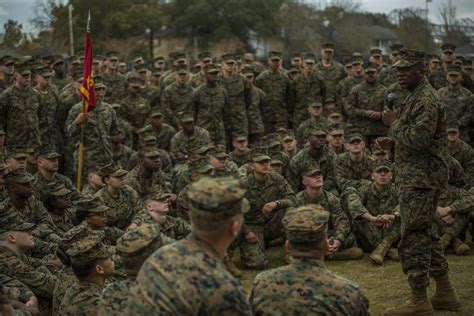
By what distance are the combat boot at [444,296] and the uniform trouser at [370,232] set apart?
7.99ft

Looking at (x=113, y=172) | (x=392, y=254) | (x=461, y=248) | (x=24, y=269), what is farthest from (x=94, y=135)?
(x=461, y=248)

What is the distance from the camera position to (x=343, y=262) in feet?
29.1

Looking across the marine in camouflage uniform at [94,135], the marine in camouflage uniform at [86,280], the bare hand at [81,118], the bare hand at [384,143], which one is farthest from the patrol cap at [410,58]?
the marine in camouflage uniform at [94,135]

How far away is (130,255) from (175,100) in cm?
957

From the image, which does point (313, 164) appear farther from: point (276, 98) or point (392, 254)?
point (276, 98)

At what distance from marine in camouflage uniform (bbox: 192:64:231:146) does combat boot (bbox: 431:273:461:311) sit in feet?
21.8

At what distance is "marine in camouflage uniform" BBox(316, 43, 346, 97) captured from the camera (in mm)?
13891

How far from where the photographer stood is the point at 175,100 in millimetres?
13328

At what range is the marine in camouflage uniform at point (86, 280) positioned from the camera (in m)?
4.86

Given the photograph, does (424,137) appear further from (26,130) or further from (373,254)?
(26,130)

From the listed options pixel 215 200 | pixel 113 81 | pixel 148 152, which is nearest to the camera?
pixel 215 200

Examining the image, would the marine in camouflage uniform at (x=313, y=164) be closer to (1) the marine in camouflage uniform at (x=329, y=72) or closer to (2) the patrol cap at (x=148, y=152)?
(2) the patrol cap at (x=148, y=152)

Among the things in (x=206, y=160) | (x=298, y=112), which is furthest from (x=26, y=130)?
(x=298, y=112)

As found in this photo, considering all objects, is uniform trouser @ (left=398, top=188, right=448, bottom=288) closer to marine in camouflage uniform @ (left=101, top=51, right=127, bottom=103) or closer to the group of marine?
the group of marine
